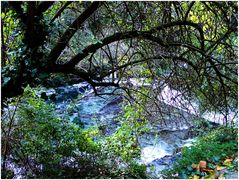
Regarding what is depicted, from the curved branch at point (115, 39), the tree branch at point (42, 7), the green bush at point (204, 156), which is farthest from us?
the green bush at point (204, 156)

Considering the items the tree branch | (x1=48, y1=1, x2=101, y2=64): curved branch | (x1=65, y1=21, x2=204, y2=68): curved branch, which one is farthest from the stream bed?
A: the tree branch

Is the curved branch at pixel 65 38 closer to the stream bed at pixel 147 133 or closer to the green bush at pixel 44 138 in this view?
the green bush at pixel 44 138

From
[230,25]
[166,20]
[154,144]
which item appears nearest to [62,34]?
[166,20]

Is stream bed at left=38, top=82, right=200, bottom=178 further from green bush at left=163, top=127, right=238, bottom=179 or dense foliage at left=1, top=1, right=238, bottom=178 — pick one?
green bush at left=163, top=127, right=238, bottom=179

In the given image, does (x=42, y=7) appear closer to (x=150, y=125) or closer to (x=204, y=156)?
(x=204, y=156)

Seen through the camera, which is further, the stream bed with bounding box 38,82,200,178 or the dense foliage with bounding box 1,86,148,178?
the stream bed with bounding box 38,82,200,178

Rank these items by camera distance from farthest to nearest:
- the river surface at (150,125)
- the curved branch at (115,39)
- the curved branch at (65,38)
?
1. the river surface at (150,125)
2. the curved branch at (115,39)
3. the curved branch at (65,38)

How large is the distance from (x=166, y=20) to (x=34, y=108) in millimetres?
1559

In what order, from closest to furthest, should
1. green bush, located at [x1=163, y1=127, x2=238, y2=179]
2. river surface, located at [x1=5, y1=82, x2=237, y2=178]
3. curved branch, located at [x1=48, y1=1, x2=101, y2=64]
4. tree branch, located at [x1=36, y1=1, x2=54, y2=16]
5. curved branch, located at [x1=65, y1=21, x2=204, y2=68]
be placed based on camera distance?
tree branch, located at [x1=36, y1=1, x2=54, y2=16] < curved branch, located at [x1=48, y1=1, x2=101, y2=64] < curved branch, located at [x1=65, y1=21, x2=204, y2=68] < green bush, located at [x1=163, y1=127, x2=238, y2=179] < river surface, located at [x1=5, y1=82, x2=237, y2=178]

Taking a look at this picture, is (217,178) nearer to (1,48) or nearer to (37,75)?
(37,75)

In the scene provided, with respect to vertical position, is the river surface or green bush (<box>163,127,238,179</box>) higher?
the river surface

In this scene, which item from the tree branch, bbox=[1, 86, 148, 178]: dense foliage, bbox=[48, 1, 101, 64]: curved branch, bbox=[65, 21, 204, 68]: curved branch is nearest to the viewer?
the tree branch

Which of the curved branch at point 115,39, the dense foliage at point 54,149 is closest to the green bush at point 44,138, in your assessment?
the dense foliage at point 54,149

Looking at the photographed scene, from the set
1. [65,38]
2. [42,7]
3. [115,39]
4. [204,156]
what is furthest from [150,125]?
[42,7]
